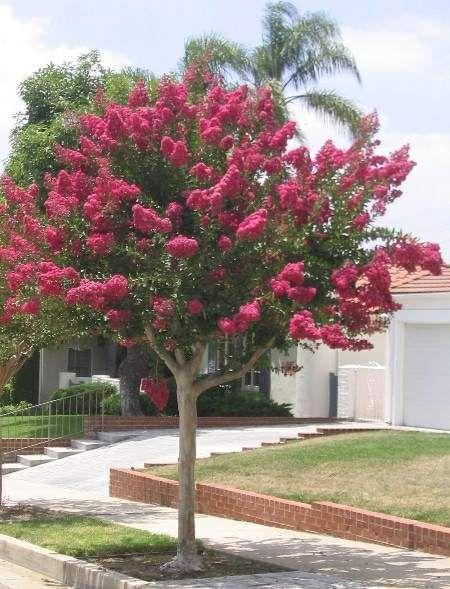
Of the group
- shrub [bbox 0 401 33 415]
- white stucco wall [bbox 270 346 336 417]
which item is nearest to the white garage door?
white stucco wall [bbox 270 346 336 417]

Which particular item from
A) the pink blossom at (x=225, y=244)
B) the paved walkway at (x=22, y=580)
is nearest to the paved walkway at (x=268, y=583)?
the paved walkway at (x=22, y=580)

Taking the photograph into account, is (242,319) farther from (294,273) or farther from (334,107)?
(334,107)

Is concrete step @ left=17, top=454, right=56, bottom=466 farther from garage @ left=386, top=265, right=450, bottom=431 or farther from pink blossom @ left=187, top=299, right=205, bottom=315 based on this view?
pink blossom @ left=187, top=299, right=205, bottom=315

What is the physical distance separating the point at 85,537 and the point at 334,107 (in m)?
18.2

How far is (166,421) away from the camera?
24.9 metres

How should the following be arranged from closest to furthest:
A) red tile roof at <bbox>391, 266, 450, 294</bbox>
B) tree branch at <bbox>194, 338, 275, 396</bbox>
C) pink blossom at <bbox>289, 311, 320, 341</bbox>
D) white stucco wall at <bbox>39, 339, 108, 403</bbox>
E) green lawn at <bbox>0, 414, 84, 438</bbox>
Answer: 1. pink blossom at <bbox>289, 311, 320, 341</bbox>
2. tree branch at <bbox>194, 338, 275, 396</bbox>
3. red tile roof at <bbox>391, 266, 450, 294</bbox>
4. green lawn at <bbox>0, 414, 84, 438</bbox>
5. white stucco wall at <bbox>39, 339, 108, 403</bbox>

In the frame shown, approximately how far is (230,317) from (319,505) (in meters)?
4.12

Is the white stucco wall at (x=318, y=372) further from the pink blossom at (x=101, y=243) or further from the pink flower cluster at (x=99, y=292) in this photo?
the pink flower cluster at (x=99, y=292)

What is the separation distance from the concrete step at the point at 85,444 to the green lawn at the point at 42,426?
64 centimetres

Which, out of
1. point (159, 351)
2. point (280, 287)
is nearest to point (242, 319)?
point (280, 287)

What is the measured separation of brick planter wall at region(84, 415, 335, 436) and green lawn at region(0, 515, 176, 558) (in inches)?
382

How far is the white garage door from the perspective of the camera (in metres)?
21.7

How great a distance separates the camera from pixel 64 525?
13.6m

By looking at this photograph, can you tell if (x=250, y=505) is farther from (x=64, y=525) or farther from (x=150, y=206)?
(x=150, y=206)
